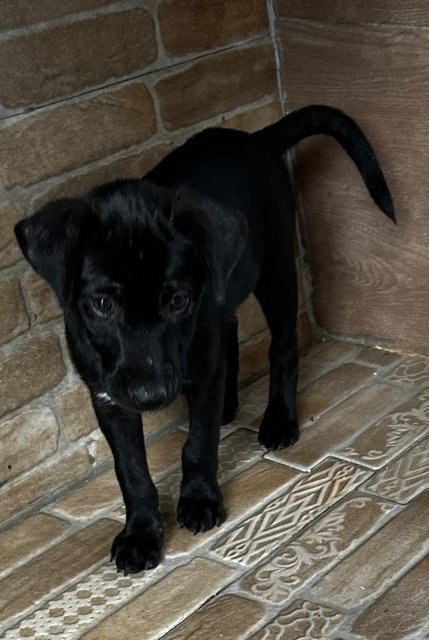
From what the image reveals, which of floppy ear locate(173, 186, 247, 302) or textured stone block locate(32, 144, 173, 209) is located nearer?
floppy ear locate(173, 186, 247, 302)

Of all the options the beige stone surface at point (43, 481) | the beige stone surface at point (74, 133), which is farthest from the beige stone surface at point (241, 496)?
the beige stone surface at point (74, 133)

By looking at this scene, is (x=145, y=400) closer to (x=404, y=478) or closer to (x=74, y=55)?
(x=404, y=478)

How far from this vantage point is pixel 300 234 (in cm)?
304

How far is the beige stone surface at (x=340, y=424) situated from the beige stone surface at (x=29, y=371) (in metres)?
0.55

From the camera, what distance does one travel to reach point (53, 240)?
76.0 inches

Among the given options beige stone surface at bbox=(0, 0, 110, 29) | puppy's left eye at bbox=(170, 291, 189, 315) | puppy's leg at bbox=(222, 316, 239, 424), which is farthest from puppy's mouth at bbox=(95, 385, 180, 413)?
beige stone surface at bbox=(0, 0, 110, 29)

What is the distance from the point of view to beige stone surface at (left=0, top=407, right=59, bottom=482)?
2.44 meters

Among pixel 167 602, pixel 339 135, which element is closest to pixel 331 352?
pixel 339 135

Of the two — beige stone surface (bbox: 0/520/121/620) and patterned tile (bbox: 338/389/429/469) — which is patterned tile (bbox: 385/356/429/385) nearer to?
patterned tile (bbox: 338/389/429/469)

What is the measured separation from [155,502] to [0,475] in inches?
16.3

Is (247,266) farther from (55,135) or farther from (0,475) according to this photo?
(0,475)

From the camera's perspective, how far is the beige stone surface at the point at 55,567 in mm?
2162

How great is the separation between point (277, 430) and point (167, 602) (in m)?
0.64

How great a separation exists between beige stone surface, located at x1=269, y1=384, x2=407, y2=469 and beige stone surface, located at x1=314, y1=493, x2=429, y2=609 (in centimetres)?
34
